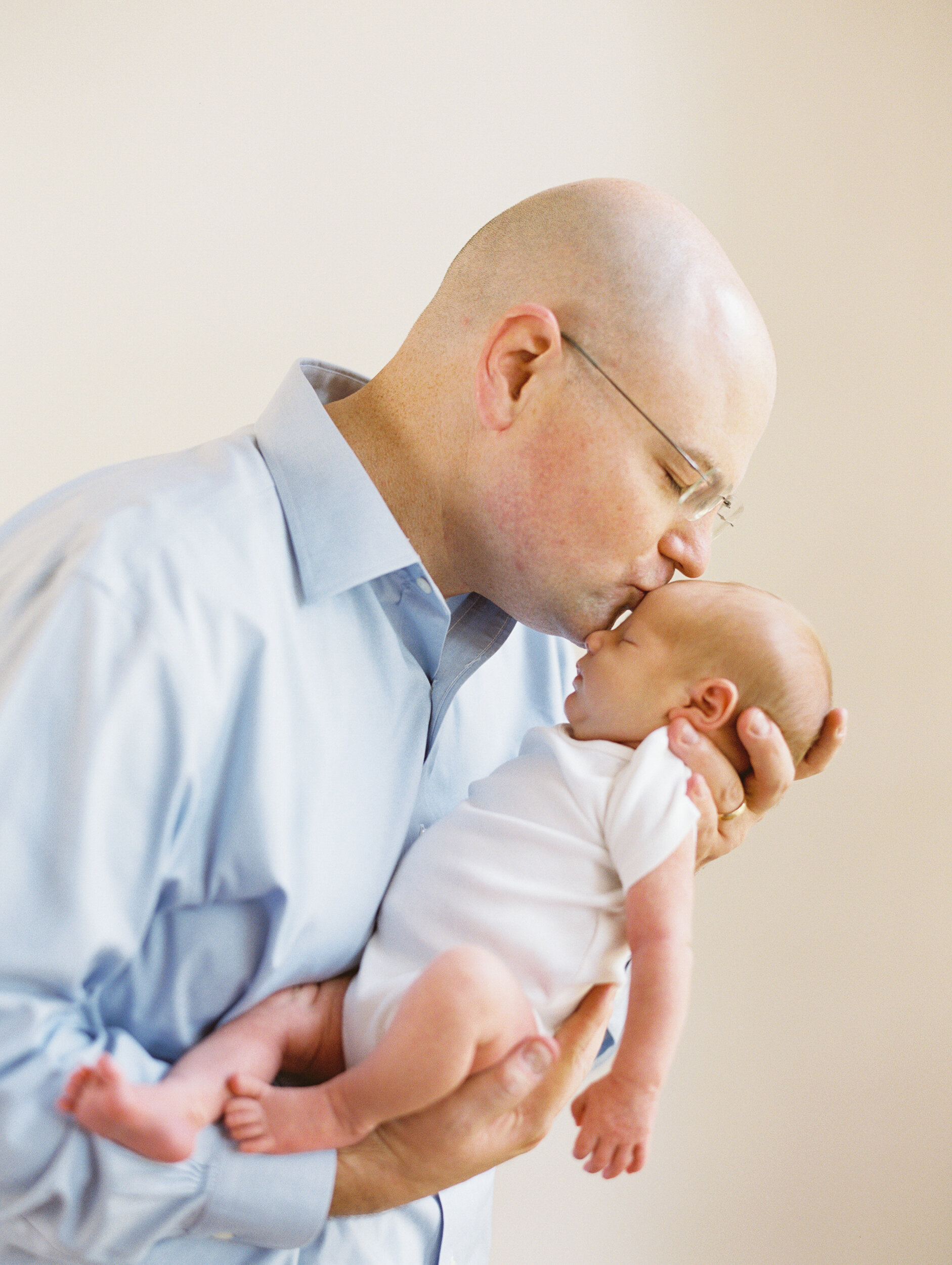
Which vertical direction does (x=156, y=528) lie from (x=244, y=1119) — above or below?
above

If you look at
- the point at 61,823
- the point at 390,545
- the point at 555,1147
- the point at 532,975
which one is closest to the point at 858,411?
the point at 390,545

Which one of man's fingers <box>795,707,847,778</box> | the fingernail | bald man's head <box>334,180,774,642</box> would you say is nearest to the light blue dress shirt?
bald man's head <box>334,180,774,642</box>

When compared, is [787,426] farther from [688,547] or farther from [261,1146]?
[261,1146]

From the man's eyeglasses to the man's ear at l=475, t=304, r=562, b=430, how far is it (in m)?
0.03

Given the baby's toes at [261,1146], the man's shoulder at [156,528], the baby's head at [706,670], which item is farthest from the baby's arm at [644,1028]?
the man's shoulder at [156,528]

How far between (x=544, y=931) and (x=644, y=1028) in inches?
6.2

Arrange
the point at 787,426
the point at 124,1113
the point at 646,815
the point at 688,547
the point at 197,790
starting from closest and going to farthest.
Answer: the point at 124,1113
the point at 197,790
the point at 646,815
the point at 688,547
the point at 787,426

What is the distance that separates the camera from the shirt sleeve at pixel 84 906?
3.49 ft

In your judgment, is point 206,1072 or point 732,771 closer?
point 206,1072

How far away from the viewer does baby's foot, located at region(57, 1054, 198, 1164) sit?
1.04 metres

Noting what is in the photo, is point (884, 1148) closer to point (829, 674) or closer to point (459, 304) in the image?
point (829, 674)

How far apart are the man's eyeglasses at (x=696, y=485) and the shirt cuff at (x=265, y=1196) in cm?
91

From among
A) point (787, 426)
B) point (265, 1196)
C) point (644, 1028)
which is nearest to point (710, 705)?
point (644, 1028)

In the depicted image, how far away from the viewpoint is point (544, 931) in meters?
1.29
